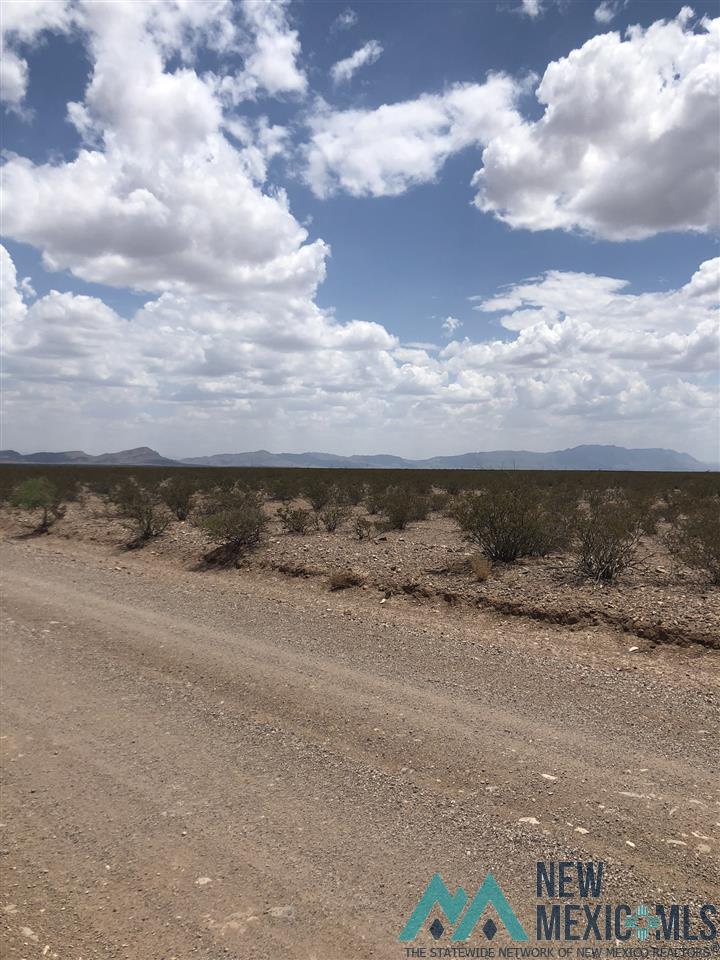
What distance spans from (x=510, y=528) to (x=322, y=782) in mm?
9675

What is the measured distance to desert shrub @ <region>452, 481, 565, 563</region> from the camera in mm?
13320

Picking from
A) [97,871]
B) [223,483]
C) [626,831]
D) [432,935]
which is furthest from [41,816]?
[223,483]

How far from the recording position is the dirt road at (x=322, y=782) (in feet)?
10.8

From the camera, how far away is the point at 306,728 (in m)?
5.48

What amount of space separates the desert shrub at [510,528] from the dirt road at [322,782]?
4.84 metres

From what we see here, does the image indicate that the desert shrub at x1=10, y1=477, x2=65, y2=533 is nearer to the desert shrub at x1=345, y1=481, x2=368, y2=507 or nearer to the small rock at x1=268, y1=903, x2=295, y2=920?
the desert shrub at x1=345, y1=481, x2=368, y2=507

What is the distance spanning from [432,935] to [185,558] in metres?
13.7

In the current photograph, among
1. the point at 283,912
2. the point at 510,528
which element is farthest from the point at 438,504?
the point at 283,912

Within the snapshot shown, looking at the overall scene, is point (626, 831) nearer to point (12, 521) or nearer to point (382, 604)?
point (382, 604)

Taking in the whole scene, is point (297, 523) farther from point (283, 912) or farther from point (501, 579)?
point (283, 912)

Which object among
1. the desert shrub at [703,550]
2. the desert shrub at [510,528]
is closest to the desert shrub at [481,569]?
the desert shrub at [510,528]

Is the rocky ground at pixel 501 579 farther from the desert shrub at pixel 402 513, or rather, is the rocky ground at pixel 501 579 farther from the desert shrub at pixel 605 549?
the desert shrub at pixel 402 513

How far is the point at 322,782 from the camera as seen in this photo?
4.54 m

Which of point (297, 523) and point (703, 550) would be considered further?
point (297, 523)
